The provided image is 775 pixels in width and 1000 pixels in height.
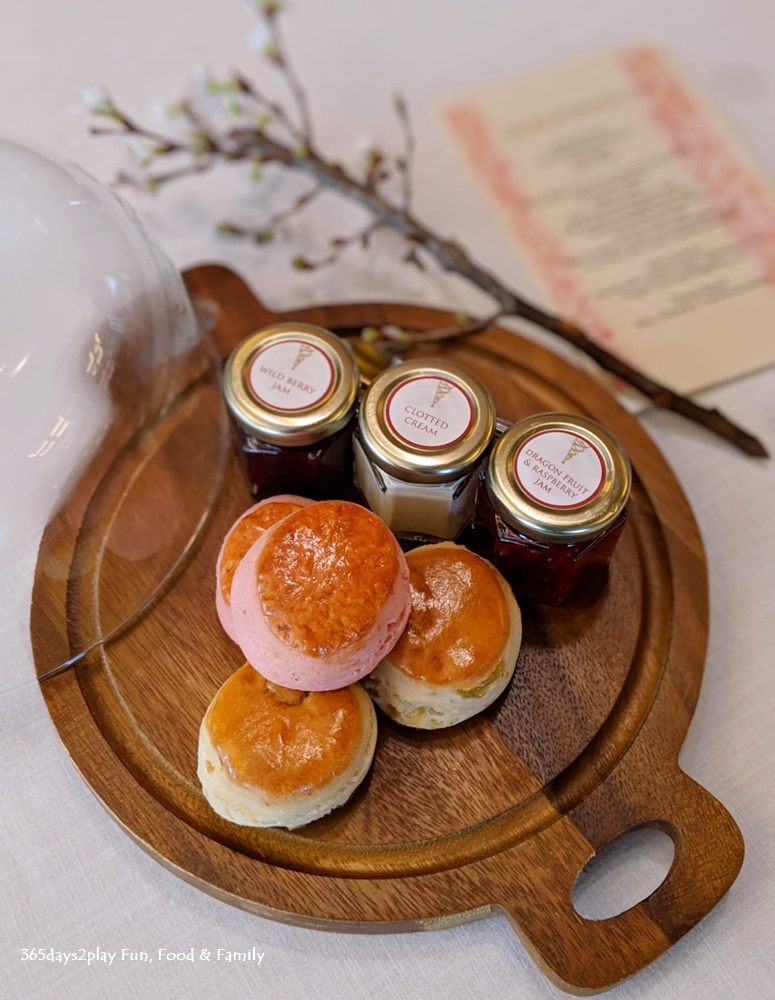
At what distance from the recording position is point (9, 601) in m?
0.90

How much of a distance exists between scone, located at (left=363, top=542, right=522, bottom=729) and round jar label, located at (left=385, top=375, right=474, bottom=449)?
0.37 ft

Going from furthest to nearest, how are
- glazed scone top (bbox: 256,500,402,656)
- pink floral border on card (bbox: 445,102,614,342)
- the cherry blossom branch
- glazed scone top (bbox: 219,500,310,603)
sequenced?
pink floral border on card (bbox: 445,102,614,342)
the cherry blossom branch
glazed scone top (bbox: 219,500,310,603)
glazed scone top (bbox: 256,500,402,656)

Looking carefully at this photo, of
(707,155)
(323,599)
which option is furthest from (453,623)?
(707,155)

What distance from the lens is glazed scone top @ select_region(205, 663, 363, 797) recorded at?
0.73 m

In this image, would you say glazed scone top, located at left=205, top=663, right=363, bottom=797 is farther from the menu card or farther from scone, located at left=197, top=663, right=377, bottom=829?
the menu card

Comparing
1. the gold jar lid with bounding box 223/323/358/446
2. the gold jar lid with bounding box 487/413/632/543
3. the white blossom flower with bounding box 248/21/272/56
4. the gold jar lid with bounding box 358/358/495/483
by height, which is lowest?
the gold jar lid with bounding box 487/413/632/543

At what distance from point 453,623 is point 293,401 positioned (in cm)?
26

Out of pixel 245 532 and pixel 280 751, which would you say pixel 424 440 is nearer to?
pixel 245 532

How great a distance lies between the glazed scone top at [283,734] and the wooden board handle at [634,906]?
0.21m

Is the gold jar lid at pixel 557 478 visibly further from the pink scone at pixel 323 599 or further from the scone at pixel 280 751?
the scone at pixel 280 751

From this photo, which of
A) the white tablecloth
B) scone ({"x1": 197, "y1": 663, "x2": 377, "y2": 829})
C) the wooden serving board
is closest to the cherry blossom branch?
the white tablecloth

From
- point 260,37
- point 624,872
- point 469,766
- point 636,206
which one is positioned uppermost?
point 260,37

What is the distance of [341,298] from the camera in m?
1.21

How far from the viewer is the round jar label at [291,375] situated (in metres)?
0.84
